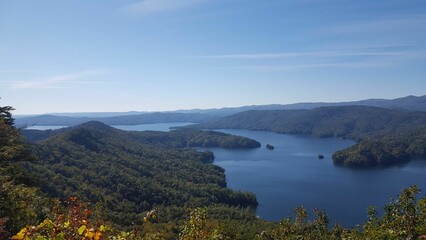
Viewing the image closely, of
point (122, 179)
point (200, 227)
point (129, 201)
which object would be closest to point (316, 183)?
point (122, 179)

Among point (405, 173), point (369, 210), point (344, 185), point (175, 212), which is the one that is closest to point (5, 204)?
point (369, 210)

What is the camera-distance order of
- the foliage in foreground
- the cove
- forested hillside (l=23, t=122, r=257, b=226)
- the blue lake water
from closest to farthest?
the foliage in foreground → forested hillside (l=23, t=122, r=257, b=226) → the cove → the blue lake water

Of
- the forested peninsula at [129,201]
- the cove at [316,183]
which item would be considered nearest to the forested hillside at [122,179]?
the forested peninsula at [129,201]

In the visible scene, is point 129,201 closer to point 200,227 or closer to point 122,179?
point 122,179

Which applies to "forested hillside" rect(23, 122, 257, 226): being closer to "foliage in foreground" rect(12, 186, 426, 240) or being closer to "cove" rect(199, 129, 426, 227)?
"cove" rect(199, 129, 426, 227)

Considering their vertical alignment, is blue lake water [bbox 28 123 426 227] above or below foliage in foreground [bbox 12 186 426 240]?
below

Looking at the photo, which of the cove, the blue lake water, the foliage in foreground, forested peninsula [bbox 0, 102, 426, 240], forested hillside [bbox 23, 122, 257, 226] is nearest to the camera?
the foliage in foreground

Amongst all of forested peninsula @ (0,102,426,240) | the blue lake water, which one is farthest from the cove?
forested peninsula @ (0,102,426,240)

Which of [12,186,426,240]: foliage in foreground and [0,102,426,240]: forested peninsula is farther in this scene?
[0,102,426,240]: forested peninsula
